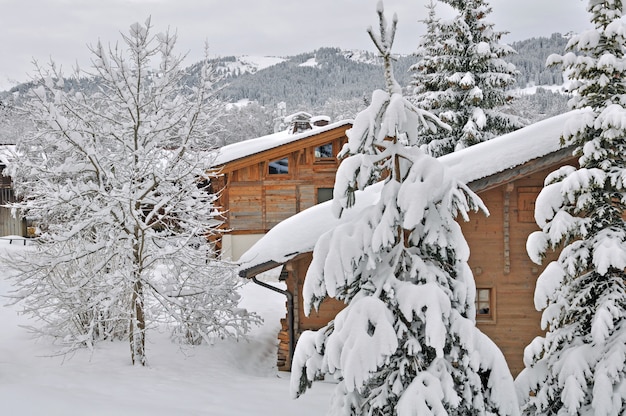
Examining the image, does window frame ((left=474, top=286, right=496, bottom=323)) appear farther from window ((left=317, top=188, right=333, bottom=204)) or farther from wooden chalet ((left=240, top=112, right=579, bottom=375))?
window ((left=317, top=188, right=333, bottom=204))

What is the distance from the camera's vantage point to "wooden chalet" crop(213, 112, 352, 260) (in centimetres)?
2638

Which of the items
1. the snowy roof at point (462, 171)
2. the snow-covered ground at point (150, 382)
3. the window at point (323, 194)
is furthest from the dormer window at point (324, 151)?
the snowy roof at point (462, 171)

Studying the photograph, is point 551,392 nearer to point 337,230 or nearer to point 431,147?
point 337,230

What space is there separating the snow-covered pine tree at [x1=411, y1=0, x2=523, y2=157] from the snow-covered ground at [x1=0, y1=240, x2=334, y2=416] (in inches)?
506

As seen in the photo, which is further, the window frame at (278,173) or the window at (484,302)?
the window frame at (278,173)

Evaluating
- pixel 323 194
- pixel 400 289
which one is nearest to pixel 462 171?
pixel 400 289

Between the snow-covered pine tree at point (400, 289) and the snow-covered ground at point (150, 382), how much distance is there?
4.03 metres

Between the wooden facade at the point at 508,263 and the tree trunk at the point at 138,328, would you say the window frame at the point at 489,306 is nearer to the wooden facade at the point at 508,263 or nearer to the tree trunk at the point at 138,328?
the wooden facade at the point at 508,263

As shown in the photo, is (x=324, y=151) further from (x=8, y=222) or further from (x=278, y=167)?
(x=8, y=222)

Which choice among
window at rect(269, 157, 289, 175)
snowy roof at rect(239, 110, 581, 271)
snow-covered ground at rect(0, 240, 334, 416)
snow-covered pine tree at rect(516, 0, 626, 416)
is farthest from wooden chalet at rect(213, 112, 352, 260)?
snow-covered pine tree at rect(516, 0, 626, 416)

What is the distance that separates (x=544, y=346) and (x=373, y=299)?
13.0 feet

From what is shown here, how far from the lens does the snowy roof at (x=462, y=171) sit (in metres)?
12.3

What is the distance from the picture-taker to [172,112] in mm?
12117

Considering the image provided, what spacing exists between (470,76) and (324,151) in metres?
8.11
